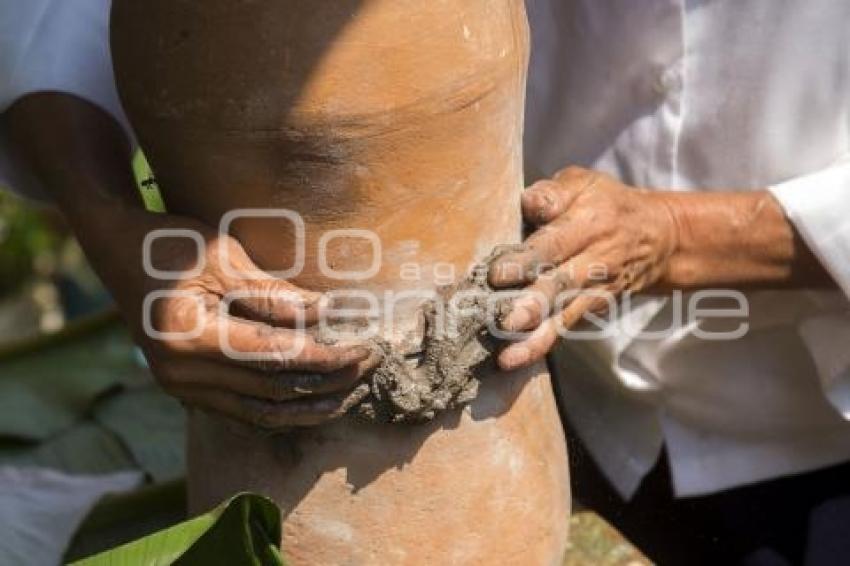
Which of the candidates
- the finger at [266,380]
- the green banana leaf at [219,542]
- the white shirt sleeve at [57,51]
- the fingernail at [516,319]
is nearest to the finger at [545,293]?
the fingernail at [516,319]

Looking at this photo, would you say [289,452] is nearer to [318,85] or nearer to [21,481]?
[318,85]

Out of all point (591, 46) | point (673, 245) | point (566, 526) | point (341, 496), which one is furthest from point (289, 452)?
point (591, 46)

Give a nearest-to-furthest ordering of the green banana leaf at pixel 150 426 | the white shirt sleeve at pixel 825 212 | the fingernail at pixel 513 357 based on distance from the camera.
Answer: the fingernail at pixel 513 357 → the white shirt sleeve at pixel 825 212 → the green banana leaf at pixel 150 426

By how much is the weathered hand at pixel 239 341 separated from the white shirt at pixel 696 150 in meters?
0.32

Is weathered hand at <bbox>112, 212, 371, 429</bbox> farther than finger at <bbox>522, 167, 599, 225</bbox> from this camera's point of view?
No

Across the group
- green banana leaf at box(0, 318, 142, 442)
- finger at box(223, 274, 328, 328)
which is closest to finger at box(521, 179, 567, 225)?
finger at box(223, 274, 328, 328)

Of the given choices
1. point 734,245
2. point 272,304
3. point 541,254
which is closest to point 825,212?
point 734,245

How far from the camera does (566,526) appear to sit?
4.66 feet

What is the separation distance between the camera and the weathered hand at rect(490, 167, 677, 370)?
1.27 m

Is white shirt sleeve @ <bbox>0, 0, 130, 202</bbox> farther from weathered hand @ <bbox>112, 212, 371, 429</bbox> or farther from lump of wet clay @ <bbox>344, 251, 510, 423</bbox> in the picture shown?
lump of wet clay @ <bbox>344, 251, 510, 423</bbox>

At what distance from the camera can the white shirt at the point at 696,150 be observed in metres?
1.49

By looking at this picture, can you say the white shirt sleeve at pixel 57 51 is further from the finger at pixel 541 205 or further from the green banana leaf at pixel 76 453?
the green banana leaf at pixel 76 453

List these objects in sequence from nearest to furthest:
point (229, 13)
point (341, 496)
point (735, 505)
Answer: point (229, 13) < point (341, 496) < point (735, 505)

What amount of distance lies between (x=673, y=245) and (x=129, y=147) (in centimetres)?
51
